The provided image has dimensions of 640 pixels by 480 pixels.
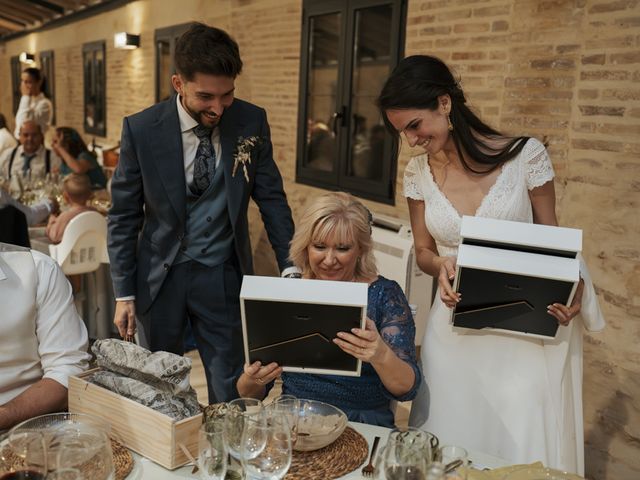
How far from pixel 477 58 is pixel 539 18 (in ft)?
1.70

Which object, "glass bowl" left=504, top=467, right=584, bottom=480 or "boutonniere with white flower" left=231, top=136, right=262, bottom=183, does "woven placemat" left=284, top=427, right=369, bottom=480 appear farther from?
"boutonniere with white flower" left=231, top=136, right=262, bottom=183

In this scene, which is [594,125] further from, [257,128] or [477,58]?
[257,128]

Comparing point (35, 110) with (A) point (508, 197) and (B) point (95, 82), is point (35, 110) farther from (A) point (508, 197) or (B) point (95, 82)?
(A) point (508, 197)

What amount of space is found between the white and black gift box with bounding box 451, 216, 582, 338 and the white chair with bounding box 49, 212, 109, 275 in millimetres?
3110

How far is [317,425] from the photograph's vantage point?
1642 millimetres

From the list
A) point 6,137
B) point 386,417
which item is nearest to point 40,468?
point 386,417

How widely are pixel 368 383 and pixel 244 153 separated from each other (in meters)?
1.03

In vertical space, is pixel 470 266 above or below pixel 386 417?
above

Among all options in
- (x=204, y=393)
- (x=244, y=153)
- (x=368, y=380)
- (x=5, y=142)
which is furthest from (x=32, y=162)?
(x=368, y=380)

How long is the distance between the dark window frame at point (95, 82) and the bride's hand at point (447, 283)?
34.3 ft

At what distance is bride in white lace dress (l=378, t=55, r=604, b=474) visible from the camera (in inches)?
86.8

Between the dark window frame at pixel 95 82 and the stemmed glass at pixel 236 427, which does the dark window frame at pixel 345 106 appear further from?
the dark window frame at pixel 95 82

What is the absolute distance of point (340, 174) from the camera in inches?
219

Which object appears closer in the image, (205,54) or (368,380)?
(368,380)
